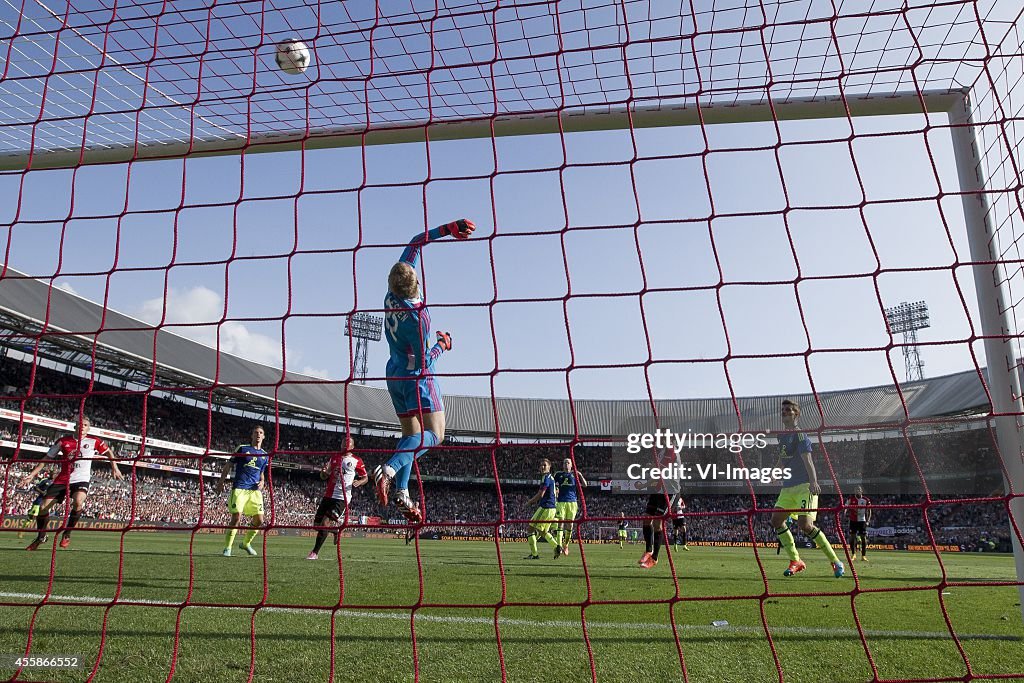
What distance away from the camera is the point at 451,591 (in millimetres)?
5934

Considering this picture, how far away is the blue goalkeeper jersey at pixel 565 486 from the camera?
38.8 ft

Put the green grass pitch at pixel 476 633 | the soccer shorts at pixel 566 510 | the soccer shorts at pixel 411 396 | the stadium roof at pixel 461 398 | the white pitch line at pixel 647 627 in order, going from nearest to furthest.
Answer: the green grass pitch at pixel 476 633 → the white pitch line at pixel 647 627 → the soccer shorts at pixel 411 396 → the soccer shorts at pixel 566 510 → the stadium roof at pixel 461 398

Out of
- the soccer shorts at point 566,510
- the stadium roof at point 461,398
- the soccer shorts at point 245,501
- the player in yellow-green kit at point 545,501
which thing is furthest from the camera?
the stadium roof at point 461,398

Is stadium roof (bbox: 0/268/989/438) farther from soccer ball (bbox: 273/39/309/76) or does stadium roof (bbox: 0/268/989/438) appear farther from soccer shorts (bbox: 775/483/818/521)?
soccer ball (bbox: 273/39/309/76)

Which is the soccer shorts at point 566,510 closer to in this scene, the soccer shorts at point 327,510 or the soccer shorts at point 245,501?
the soccer shorts at point 327,510

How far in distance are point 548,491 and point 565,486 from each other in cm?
69

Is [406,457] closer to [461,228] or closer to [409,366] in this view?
[409,366]

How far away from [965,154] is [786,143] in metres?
1.29

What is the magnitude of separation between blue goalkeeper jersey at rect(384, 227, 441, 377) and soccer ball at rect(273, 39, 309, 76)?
1406mm

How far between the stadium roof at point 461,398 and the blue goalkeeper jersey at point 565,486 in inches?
264

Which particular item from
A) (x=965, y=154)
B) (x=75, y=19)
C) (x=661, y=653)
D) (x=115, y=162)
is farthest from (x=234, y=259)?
(x=965, y=154)

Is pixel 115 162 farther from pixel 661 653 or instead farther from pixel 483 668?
pixel 661 653

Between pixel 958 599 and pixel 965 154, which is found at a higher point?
pixel 965 154

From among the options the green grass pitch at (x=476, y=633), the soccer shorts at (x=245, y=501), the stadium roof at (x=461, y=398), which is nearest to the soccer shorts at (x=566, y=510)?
the soccer shorts at (x=245, y=501)
